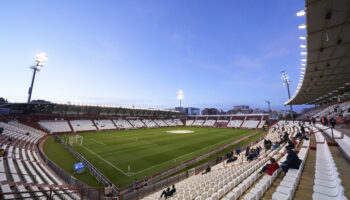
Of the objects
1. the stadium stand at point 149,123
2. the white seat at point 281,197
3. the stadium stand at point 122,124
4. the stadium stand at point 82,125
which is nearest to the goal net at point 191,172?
the white seat at point 281,197

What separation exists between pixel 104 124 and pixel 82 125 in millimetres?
6891

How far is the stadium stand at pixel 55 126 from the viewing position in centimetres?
4038

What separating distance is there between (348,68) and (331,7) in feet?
39.9

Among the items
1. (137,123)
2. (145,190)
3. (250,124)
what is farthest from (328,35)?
(137,123)

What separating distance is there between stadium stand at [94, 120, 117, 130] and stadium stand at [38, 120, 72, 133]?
8.82 meters

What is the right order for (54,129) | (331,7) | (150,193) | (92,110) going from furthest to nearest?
(92,110) < (54,129) < (150,193) < (331,7)

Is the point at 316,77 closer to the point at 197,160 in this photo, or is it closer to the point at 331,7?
the point at 331,7

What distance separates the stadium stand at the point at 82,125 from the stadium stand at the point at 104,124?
1792 millimetres

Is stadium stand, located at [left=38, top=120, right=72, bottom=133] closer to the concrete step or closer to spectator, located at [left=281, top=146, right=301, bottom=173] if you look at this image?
spectator, located at [left=281, top=146, right=301, bottom=173]

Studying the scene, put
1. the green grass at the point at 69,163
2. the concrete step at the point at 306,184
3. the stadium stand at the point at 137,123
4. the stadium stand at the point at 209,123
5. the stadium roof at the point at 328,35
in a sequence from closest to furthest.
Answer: the concrete step at the point at 306,184
the stadium roof at the point at 328,35
the green grass at the point at 69,163
the stadium stand at the point at 137,123
the stadium stand at the point at 209,123

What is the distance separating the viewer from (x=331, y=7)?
6.84 meters

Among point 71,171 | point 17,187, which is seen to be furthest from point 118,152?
point 17,187

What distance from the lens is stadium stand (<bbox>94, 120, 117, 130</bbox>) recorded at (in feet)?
166

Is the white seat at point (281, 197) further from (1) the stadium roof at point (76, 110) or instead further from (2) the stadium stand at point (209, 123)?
(2) the stadium stand at point (209, 123)
